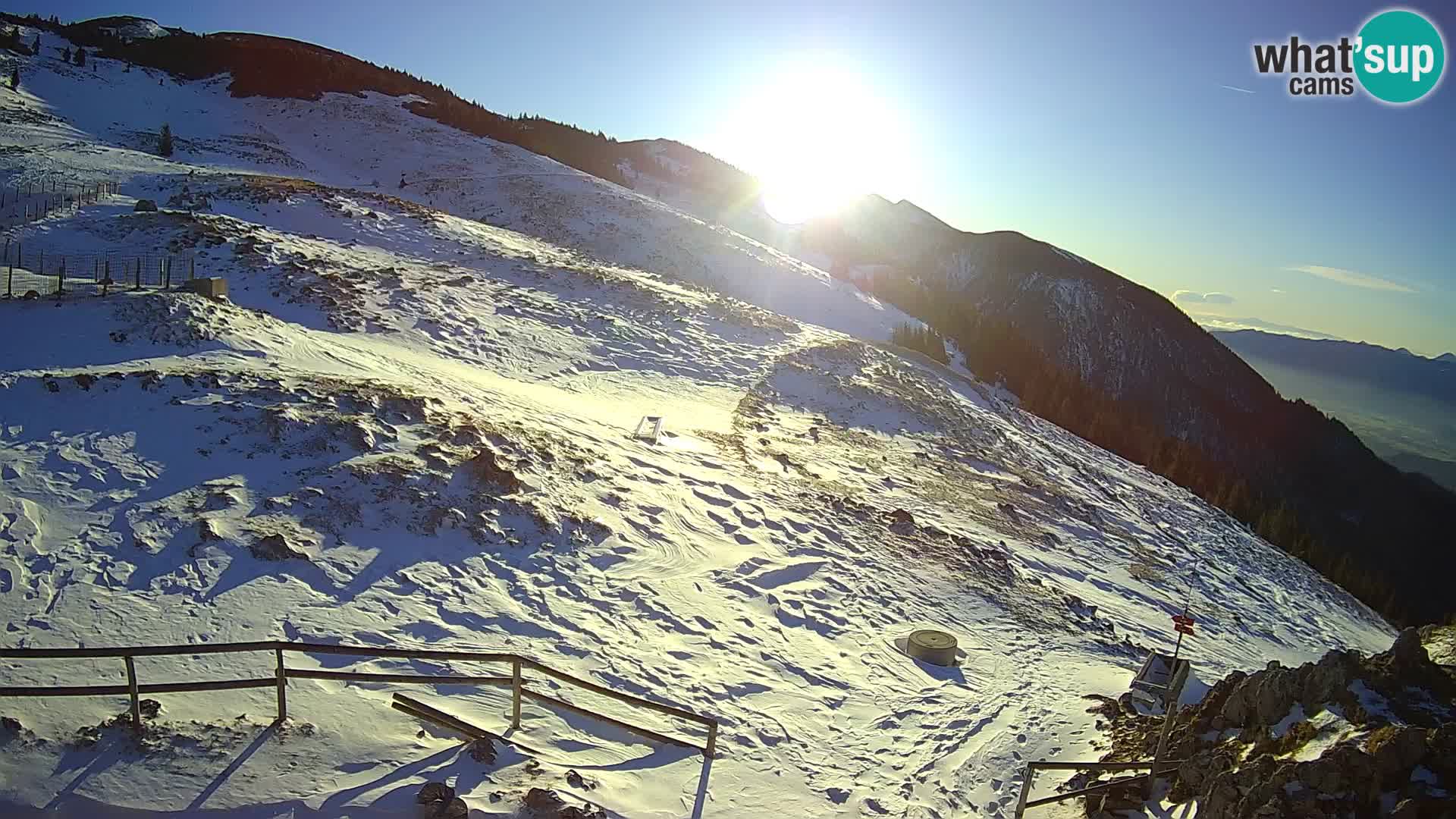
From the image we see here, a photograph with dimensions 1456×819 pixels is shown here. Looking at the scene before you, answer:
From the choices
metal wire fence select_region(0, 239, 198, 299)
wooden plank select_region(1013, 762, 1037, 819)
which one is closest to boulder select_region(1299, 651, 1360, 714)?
wooden plank select_region(1013, 762, 1037, 819)

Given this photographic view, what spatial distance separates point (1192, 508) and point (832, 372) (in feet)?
60.5

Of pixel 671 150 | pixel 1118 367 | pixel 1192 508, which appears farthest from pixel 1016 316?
pixel 1192 508

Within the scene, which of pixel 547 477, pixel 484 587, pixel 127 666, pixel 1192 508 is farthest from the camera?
pixel 1192 508

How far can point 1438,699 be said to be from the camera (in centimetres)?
774

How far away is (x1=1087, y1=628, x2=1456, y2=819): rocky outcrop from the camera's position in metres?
6.06

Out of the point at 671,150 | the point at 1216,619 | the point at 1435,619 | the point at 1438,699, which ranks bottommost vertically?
the point at 1435,619

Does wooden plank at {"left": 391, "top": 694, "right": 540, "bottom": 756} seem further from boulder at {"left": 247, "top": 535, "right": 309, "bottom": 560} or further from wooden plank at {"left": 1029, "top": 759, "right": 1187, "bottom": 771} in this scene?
wooden plank at {"left": 1029, "top": 759, "right": 1187, "bottom": 771}

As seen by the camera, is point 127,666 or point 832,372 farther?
point 832,372

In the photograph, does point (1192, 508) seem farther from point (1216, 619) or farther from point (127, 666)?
point (127, 666)

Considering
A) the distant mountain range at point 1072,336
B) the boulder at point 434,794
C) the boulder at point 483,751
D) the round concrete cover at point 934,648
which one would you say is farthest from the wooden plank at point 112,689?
the distant mountain range at point 1072,336

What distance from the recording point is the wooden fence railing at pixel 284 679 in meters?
5.46

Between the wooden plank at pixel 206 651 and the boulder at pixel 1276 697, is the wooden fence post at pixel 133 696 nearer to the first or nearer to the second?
the wooden plank at pixel 206 651

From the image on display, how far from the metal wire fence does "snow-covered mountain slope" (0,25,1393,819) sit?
928mm

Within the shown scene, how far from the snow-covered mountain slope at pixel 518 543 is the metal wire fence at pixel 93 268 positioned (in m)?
0.93
